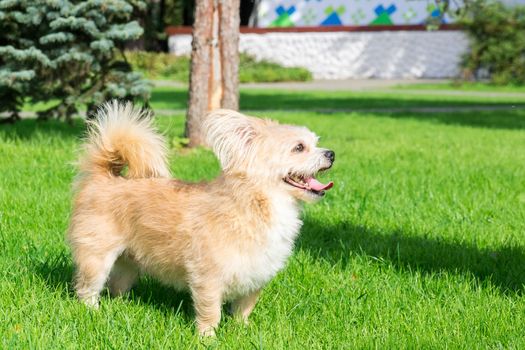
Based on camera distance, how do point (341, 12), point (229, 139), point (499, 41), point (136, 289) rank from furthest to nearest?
point (341, 12) < point (499, 41) < point (136, 289) < point (229, 139)

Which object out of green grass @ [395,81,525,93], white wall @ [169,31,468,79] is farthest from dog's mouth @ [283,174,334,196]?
white wall @ [169,31,468,79]

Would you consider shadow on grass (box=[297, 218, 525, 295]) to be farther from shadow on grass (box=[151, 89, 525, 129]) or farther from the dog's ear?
shadow on grass (box=[151, 89, 525, 129])

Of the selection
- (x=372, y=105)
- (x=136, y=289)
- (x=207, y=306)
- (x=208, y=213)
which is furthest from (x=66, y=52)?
(x=372, y=105)

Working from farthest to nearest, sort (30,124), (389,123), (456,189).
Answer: (389,123) < (30,124) < (456,189)

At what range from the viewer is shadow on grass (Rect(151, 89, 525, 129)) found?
56.7ft

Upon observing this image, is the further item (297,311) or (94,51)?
(94,51)

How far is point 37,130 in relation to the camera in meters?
11.6

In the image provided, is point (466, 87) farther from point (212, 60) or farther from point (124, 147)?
point (124, 147)

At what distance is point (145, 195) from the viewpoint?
415 centimetres

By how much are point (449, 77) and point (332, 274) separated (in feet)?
105

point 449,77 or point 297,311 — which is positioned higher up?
point 297,311

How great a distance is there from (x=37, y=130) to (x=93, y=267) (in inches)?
315

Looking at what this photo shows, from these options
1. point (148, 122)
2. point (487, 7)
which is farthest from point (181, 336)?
point (487, 7)

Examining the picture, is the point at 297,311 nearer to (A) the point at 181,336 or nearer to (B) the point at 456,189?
(A) the point at 181,336
